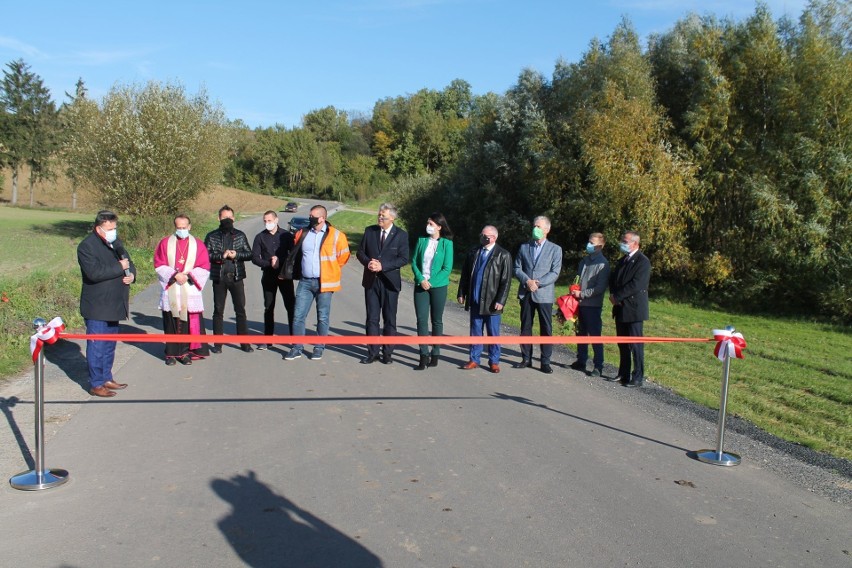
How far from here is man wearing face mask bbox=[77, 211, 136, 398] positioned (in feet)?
23.5

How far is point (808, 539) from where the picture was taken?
4305mm

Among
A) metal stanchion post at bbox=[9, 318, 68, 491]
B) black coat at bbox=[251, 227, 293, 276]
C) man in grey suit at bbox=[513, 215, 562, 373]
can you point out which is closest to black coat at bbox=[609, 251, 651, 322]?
man in grey suit at bbox=[513, 215, 562, 373]

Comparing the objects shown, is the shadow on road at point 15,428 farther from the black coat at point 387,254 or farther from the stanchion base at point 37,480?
the black coat at point 387,254

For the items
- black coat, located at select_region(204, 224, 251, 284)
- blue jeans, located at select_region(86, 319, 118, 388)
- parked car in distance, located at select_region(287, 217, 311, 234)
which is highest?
parked car in distance, located at select_region(287, 217, 311, 234)

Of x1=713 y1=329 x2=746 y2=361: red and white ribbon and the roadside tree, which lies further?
the roadside tree

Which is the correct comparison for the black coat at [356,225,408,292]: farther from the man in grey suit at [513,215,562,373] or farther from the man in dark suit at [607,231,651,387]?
the man in dark suit at [607,231,651,387]

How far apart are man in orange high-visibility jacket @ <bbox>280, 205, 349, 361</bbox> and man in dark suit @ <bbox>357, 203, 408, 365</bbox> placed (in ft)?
1.25

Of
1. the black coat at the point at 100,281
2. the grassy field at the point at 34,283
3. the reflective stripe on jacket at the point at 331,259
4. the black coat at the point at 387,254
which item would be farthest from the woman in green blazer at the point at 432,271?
the grassy field at the point at 34,283

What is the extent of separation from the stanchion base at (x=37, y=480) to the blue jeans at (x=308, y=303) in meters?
4.38

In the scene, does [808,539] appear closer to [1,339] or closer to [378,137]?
[1,339]

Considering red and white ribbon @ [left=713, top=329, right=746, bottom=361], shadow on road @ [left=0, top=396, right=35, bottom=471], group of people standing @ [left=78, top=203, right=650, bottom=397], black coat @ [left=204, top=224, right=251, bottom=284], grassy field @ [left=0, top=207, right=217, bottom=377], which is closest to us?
shadow on road @ [left=0, top=396, right=35, bottom=471]

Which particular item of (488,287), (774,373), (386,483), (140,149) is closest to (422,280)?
(488,287)

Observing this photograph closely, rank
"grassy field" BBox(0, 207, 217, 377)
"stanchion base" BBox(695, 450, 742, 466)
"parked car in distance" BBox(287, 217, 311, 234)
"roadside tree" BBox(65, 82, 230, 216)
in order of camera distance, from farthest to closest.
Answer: "roadside tree" BBox(65, 82, 230, 216) → "parked car in distance" BBox(287, 217, 311, 234) → "grassy field" BBox(0, 207, 217, 377) → "stanchion base" BBox(695, 450, 742, 466)

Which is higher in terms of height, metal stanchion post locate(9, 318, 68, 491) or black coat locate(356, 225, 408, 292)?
black coat locate(356, 225, 408, 292)
